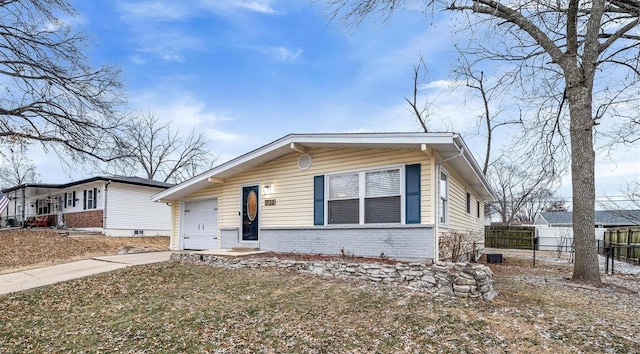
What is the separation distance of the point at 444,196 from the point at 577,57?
434 centimetres

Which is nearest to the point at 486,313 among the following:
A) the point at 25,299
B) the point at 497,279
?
the point at 497,279

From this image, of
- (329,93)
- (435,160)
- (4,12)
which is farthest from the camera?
(329,93)

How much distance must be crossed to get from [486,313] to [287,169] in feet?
20.0

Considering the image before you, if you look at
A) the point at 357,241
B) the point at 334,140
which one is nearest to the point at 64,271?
the point at 357,241

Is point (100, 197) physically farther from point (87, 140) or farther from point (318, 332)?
point (318, 332)

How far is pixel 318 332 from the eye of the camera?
500 cm

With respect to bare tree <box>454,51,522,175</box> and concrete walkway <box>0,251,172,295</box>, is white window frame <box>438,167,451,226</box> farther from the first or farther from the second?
concrete walkway <box>0,251,172,295</box>

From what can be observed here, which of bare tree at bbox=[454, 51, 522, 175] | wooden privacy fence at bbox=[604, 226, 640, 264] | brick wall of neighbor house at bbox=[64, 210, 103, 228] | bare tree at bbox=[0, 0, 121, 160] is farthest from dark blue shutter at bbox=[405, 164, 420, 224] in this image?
brick wall of neighbor house at bbox=[64, 210, 103, 228]

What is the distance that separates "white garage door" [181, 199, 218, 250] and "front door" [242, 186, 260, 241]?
1.52 m

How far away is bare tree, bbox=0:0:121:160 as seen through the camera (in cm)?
1202

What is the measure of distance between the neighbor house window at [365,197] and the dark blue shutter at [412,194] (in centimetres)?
21

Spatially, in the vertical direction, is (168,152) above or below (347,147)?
above

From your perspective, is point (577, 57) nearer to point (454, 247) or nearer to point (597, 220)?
point (454, 247)

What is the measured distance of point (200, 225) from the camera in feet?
41.3
